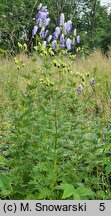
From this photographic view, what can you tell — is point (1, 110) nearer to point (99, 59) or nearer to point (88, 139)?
point (88, 139)

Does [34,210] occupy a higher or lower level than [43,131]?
lower

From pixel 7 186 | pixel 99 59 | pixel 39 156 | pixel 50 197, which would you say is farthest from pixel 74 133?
pixel 99 59

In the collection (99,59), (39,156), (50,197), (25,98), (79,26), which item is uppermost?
(79,26)

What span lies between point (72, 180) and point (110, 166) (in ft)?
0.97

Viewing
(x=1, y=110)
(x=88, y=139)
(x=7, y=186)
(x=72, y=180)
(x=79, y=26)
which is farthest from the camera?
(x=79, y=26)

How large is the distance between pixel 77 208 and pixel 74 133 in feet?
2.67

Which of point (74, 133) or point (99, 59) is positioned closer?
point (74, 133)

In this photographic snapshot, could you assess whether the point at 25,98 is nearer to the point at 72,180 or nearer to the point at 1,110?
the point at 72,180

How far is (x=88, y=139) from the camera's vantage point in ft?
7.05

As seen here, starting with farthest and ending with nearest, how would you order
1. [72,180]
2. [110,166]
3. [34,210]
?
[72,180] → [110,166] → [34,210]

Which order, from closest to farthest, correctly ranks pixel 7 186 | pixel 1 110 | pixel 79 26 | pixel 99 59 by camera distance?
pixel 7 186 → pixel 1 110 → pixel 99 59 → pixel 79 26

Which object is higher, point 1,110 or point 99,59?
point 99,59

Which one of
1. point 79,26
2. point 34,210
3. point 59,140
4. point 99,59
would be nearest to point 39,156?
point 59,140

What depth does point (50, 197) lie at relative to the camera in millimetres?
1857
